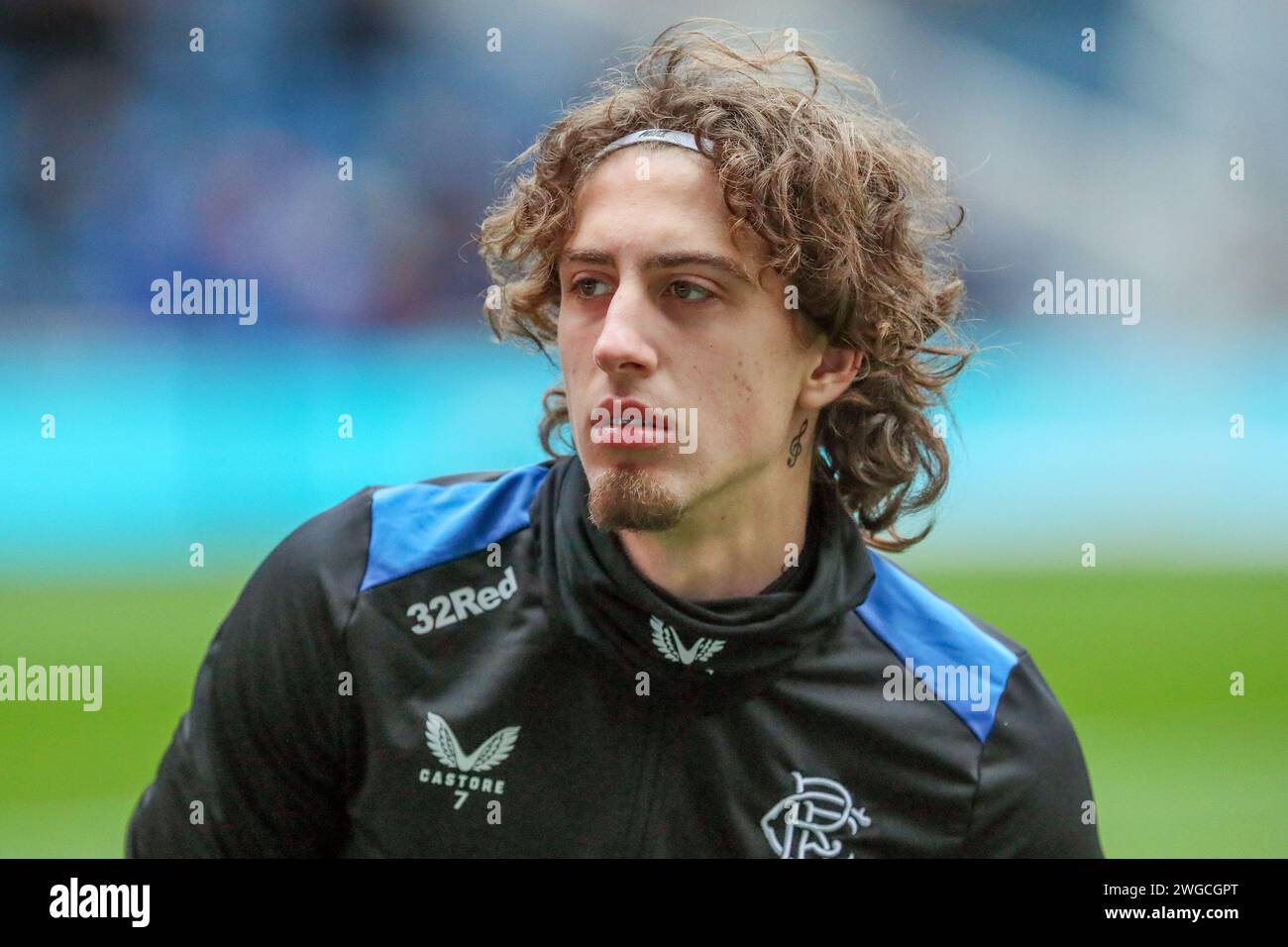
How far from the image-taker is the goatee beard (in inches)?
108

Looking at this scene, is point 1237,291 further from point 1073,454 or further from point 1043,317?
point 1073,454

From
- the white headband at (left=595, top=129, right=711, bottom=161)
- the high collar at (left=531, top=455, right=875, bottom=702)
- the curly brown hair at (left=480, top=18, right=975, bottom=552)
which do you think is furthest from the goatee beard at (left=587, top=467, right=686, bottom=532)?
the white headband at (left=595, top=129, right=711, bottom=161)

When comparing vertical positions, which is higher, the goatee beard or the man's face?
the man's face

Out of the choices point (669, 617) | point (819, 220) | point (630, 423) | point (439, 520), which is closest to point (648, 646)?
point (669, 617)

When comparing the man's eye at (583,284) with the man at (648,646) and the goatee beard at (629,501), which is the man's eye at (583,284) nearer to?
A: the man at (648,646)

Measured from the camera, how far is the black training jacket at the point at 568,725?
2.82 m

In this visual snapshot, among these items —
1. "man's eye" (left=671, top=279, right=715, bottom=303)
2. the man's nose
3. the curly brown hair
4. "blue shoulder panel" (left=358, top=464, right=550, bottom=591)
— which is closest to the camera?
the man's nose

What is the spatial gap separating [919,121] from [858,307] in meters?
6.26

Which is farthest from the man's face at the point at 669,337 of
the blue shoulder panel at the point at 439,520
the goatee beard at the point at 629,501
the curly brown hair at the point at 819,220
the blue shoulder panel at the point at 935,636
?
the blue shoulder panel at the point at 935,636

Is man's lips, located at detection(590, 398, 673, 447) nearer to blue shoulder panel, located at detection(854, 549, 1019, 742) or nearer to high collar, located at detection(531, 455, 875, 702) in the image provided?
high collar, located at detection(531, 455, 875, 702)

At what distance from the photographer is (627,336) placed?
108 inches

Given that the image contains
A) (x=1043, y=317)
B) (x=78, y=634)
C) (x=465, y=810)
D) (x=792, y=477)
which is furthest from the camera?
(x=1043, y=317)
